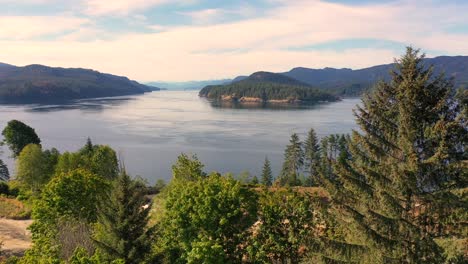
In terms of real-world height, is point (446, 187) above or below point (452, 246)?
above

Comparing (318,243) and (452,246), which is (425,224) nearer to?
(452,246)

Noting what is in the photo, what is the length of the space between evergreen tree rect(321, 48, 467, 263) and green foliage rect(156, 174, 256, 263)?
4833 mm

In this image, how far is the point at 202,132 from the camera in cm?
10725

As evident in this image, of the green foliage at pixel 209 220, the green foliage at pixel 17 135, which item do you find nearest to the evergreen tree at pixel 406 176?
the green foliage at pixel 209 220

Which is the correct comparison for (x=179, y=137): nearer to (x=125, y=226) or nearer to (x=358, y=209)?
(x=125, y=226)

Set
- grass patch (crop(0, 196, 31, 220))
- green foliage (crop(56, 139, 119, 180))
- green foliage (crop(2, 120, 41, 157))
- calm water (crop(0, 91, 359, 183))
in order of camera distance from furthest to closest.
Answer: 1. calm water (crop(0, 91, 359, 183))
2. green foliage (crop(2, 120, 41, 157))
3. green foliage (crop(56, 139, 119, 180))
4. grass patch (crop(0, 196, 31, 220))

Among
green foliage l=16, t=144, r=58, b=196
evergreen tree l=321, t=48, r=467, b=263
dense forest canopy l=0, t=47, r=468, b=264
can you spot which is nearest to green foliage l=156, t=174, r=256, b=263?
dense forest canopy l=0, t=47, r=468, b=264

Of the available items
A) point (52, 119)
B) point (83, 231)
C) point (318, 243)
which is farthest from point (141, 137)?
point (318, 243)

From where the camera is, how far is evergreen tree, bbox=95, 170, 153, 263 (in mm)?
15516

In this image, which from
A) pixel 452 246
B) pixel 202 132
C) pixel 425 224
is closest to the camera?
pixel 452 246

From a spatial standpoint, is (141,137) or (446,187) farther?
(141,137)

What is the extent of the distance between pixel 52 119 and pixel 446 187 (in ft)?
475

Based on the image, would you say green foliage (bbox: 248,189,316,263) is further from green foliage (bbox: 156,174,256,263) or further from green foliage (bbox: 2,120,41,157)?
green foliage (bbox: 2,120,41,157)

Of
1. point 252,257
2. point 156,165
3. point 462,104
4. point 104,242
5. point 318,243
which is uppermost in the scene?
point 462,104
